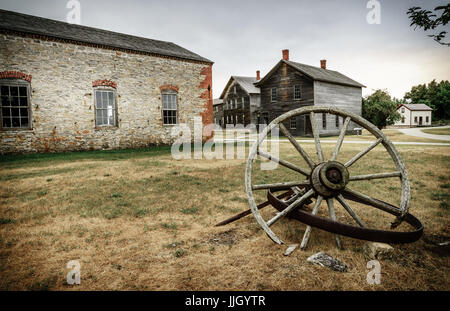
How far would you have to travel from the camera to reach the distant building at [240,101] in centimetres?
3575

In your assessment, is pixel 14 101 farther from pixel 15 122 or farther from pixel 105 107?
pixel 105 107

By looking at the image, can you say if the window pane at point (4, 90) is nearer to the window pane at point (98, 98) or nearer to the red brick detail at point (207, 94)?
the window pane at point (98, 98)

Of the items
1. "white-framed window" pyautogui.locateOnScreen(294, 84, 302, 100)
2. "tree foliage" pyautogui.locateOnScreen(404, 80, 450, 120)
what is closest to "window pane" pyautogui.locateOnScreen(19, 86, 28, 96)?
→ "white-framed window" pyautogui.locateOnScreen(294, 84, 302, 100)

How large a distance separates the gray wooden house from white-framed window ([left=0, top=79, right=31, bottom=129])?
19.5 m

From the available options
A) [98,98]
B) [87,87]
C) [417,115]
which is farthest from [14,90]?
[417,115]

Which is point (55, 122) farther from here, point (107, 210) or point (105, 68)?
point (107, 210)

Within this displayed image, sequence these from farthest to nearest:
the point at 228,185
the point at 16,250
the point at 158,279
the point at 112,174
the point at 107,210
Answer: the point at 112,174 < the point at 228,185 < the point at 107,210 < the point at 16,250 < the point at 158,279

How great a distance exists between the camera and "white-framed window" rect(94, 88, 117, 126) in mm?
12438

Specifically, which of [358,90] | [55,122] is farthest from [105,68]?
[358,90]

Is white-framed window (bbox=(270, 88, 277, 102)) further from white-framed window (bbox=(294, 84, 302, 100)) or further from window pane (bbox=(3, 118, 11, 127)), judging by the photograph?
window pane (bbox=(3, 118, 11, 127))

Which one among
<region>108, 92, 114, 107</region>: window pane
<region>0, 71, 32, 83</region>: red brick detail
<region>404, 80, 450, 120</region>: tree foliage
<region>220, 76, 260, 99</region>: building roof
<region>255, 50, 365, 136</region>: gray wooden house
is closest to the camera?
<region>0, 71, 32, 83</region>: red brick detail
